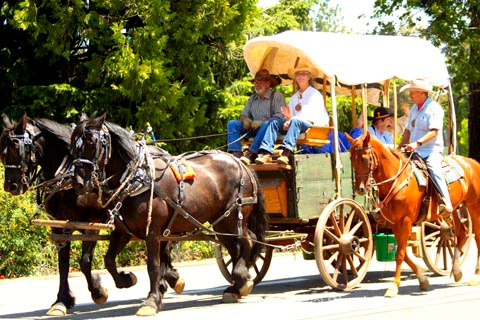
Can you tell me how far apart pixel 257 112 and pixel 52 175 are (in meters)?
3.38

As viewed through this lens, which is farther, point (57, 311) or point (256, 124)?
point (256, 124)

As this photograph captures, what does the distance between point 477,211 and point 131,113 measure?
8.12 metres

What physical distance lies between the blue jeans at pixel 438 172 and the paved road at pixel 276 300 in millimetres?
1207

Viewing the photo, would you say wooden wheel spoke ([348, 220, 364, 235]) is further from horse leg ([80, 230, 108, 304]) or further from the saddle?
horse leg ([80, 230, 108, 304])

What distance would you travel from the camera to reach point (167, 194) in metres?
9.80

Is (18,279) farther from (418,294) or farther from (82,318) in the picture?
(418,294)

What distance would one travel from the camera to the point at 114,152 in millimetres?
9609

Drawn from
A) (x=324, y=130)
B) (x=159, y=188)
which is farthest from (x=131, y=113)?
(x=159, y=188)

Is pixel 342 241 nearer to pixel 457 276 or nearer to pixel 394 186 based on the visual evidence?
pixel 394 186

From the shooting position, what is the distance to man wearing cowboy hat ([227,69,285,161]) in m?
11.8

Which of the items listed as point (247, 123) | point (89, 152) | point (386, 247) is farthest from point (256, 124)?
point (89, 152)

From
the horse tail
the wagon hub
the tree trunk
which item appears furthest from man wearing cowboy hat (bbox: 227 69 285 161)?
the tree trunk

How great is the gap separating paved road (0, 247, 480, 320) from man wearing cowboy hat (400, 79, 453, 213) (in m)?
1.33

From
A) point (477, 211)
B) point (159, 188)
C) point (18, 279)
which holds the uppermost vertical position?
point (159, 188)
